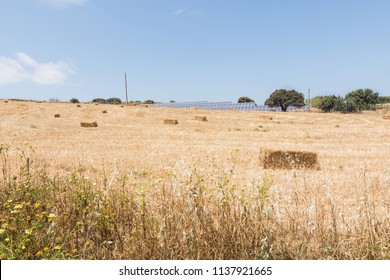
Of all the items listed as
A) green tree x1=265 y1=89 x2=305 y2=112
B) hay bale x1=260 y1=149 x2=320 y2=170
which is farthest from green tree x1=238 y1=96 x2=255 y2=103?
hay bale x1=260 y1=149 x2=320 y2=170

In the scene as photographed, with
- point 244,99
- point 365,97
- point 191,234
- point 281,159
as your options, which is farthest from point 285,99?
point 191,234

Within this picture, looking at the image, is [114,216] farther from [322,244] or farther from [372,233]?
[372,233]

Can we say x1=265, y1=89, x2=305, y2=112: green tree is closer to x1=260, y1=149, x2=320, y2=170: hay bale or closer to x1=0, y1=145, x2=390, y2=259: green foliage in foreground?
x1=260, y1=149, x2=320, y2=170: hay bale

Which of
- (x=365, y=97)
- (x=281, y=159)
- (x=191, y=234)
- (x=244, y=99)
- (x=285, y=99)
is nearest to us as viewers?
(x=191, y=234)

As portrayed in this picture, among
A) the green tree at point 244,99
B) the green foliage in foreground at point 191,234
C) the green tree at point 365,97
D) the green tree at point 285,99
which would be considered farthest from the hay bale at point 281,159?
the green tree at point 244,99

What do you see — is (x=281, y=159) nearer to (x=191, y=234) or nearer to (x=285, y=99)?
(x=191, y=234)

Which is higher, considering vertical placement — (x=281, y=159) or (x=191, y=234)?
(x=191, y=234)

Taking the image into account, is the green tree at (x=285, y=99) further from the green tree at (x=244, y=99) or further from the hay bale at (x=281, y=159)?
the hay bale at (x=281, y=159)

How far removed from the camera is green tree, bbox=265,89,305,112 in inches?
3455

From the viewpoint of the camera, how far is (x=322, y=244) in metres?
4.48

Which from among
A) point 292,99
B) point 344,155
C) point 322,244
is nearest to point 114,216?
point 322,244

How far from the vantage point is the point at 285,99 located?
3509 inches

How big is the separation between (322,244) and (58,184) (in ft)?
16.3
